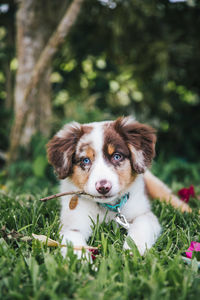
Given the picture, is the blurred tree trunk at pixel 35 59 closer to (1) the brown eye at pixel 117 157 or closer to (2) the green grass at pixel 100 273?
(1) the brown eye at pixel 117 157

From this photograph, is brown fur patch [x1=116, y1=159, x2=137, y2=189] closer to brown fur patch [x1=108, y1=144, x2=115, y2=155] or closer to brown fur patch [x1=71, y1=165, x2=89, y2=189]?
brown fur patch [x1=108, y1=144, x2=115, y2=155]

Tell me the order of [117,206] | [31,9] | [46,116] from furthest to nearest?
[46,116]
[31,9]
[117,206]

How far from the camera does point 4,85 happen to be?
9.54 meters

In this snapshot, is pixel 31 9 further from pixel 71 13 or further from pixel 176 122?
pixel 176 122

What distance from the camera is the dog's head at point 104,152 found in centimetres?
270

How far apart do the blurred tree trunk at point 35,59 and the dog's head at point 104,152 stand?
9.31ft

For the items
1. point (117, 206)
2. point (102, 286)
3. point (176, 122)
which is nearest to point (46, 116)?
point (176, 122)

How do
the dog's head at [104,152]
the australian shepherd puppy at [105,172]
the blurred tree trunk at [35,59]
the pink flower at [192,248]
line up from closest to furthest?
1. the pink flower at [192,248]
2. the australian shepherd puppy at [105,172]
3. the dog's head at [104,152]
4. the blurred tree trunk at [35,59]

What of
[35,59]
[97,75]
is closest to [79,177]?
[35,59]

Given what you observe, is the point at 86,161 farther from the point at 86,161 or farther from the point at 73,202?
the point at 73,202

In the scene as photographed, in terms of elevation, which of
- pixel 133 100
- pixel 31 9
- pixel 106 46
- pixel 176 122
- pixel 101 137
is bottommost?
pixel 176 122

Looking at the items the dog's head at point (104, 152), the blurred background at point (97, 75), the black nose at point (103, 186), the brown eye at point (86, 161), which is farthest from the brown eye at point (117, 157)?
the blurred background at point (97, 75)

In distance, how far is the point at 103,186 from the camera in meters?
2.43

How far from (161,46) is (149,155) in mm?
5555
